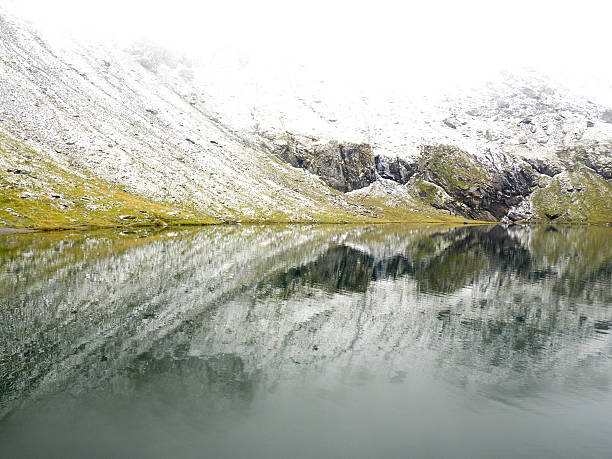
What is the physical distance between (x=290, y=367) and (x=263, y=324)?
8915mm

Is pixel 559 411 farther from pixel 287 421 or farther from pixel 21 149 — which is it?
pixel 21 149

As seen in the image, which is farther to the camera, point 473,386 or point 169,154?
point 169,154

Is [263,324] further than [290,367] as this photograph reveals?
Yes

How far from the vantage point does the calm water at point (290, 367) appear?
16688 mm

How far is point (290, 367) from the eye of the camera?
963 inches

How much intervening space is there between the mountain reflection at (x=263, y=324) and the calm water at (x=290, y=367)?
0.18m

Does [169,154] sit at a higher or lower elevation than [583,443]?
higher

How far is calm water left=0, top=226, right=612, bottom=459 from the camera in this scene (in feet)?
54.7

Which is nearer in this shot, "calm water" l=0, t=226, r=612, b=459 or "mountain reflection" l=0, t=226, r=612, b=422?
"calm water" l=0, t=226, r=612, b=459

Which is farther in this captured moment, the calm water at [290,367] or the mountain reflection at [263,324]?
the mountain reflection at [263,324]

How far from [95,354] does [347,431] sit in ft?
56.5

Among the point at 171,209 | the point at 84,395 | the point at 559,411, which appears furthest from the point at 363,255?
the point at 171,209

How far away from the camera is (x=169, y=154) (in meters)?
193

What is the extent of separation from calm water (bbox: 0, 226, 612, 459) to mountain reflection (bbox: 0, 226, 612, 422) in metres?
0.18
